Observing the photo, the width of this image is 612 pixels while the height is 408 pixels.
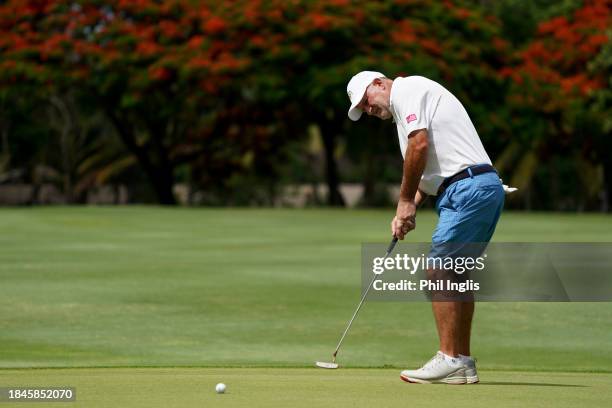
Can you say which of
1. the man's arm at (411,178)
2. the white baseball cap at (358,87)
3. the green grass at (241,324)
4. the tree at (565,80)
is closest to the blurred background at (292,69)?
the tree at (565,80)

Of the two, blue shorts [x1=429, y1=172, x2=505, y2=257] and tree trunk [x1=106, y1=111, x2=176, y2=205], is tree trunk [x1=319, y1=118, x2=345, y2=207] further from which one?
blue shorts [x1=429, y1=172, x2=505, y2=257]

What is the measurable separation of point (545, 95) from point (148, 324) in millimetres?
28696

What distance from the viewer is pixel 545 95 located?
130 feet

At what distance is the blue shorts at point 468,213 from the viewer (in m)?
7.67

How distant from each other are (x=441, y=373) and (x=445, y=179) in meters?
1.14

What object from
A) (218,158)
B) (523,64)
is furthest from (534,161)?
(218,158)

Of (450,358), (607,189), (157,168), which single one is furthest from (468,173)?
(607,189)

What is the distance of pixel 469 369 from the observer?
7.68m

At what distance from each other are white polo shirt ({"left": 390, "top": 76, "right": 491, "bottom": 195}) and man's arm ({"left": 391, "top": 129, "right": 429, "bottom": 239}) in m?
0.07

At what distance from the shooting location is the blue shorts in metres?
7.67

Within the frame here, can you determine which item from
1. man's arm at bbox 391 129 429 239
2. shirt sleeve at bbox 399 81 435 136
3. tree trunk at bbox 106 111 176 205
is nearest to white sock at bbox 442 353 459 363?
man's arm at bbox 391 129 429 239

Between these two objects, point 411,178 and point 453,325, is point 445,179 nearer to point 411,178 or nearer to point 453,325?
point 411,178

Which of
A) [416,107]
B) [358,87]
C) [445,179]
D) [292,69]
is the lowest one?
[445,179]

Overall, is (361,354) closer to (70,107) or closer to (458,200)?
(458,200)
